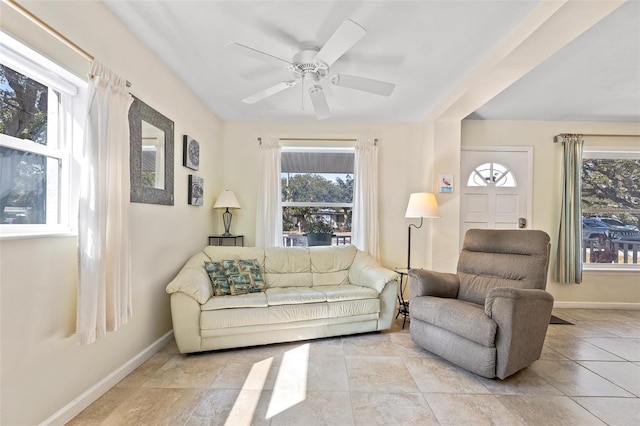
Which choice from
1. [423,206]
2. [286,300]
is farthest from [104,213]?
[423,206]

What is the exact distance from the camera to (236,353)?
2619 mm

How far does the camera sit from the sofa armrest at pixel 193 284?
2508 mm

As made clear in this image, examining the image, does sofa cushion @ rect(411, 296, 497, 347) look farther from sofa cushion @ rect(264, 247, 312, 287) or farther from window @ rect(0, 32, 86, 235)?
window @ rect(0, 32, 86, 235)

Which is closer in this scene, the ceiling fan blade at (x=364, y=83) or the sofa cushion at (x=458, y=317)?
the sofa cushion at (x=458, y=317)

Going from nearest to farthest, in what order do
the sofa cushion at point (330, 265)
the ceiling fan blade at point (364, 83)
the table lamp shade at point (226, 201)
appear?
the ceiling fan blade at point (364, 83) → the sofa cushion at point (330, 265) → the table lamp shade at point (226, 201)

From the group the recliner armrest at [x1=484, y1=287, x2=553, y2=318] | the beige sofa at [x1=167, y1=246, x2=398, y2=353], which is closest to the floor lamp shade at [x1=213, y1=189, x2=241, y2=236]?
the beige sofa at [x1=167, y1=246, x2=398, y2=353]

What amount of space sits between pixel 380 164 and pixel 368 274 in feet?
5.47

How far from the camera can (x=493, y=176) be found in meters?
4.21

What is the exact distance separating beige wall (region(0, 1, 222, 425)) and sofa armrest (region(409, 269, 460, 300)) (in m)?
2.34

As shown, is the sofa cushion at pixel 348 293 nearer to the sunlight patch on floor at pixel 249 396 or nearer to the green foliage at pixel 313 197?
the sunlight patch on floor at pixel 249 396

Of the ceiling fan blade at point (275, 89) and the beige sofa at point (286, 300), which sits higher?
the ceiling fan blade at point (275, 89)

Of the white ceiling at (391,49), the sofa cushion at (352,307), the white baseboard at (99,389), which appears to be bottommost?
the white baseboard at (99,389)

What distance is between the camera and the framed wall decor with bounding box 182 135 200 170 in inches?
121

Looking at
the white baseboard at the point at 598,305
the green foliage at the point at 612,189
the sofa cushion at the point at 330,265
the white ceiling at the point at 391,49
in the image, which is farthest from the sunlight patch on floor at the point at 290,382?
the green foliage at the point at 612,189
